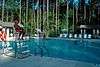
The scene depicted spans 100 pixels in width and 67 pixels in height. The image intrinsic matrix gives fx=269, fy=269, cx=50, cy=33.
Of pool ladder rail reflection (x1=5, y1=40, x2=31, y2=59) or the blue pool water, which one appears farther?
the blue pool water

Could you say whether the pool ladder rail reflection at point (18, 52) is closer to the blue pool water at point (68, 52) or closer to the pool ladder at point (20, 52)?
the pool ladder at point (20, 52)

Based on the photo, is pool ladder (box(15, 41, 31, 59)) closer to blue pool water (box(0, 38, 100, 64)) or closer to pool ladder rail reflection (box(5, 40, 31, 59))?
pool ladder rail reflection (box(5, 40, 31, 59))

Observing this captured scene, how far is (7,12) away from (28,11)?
3345mm

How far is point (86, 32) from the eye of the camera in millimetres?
36062

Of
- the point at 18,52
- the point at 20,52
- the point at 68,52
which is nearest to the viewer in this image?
the point at 18,52

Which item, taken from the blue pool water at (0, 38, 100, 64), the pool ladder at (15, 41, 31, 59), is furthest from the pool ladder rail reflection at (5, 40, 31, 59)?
the blue pool water at (0, 38, 100, 64)

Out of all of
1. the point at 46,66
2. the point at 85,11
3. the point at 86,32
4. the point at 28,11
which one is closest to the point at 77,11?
the point at 85,11

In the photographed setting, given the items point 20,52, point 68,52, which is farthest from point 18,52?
point 68,52

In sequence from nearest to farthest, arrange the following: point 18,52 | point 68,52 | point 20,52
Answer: point 18,52
point 20,52
point 68,52

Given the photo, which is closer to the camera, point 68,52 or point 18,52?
point 18,52

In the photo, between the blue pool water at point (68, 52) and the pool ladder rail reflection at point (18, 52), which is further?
the blue pool water at point (68, 52)

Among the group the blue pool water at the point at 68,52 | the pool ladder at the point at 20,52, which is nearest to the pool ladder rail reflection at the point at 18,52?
the pool ladder at the point at 20,52

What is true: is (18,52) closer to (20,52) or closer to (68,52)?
(20,52)

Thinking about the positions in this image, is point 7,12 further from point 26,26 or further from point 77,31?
point 77,31
